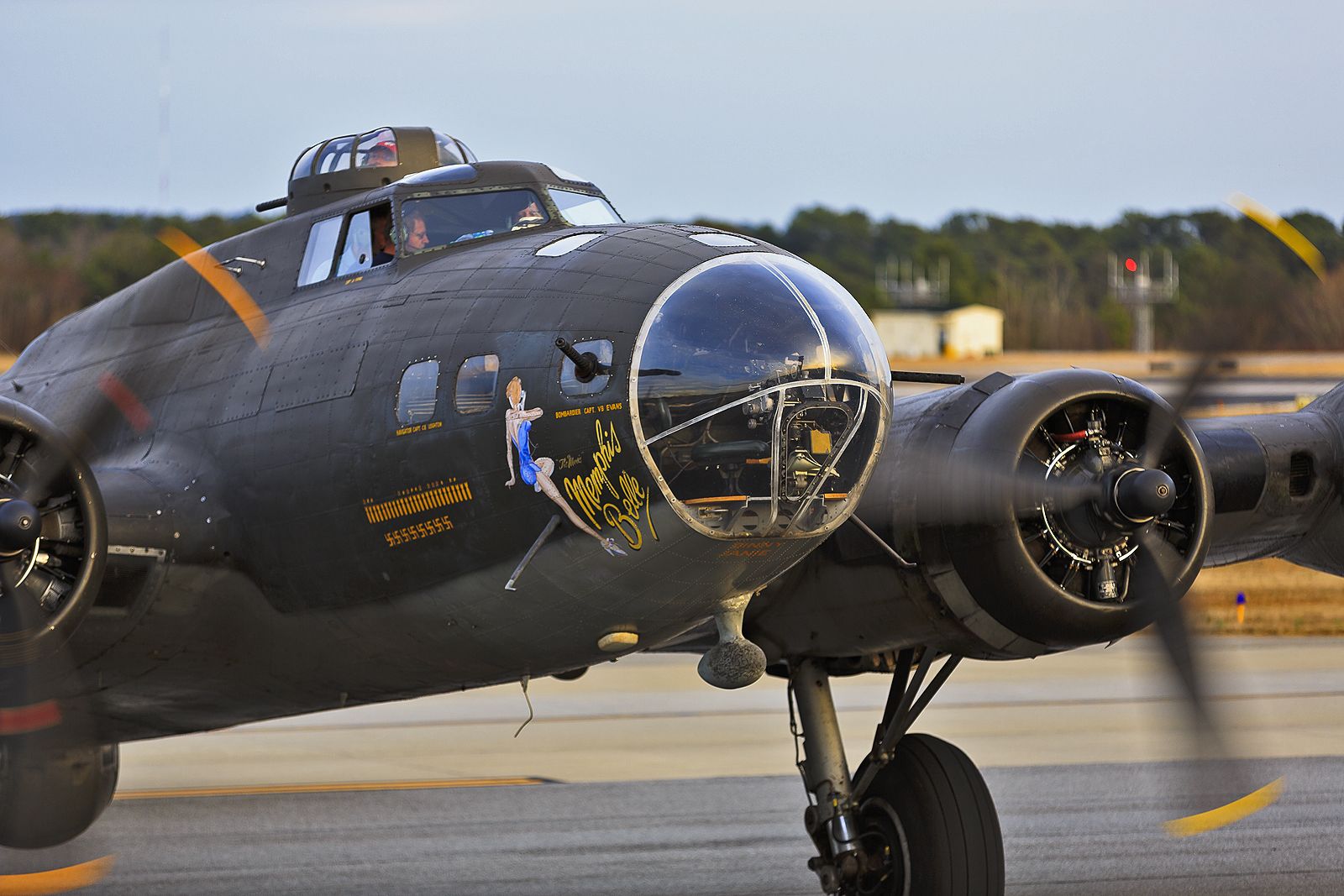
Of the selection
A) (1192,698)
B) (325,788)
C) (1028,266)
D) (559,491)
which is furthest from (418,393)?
(1028,266)

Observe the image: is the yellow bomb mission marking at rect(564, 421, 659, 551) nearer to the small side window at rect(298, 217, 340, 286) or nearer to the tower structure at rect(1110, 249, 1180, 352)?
the small side window at rect(298, 217, 340, 286)

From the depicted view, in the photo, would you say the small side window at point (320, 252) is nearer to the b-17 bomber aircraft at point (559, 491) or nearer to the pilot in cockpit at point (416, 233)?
the b-17 bomber aircraft at point (559, 491)

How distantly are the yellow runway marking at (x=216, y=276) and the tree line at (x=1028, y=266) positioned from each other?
2.31 ft

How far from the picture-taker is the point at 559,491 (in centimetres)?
761

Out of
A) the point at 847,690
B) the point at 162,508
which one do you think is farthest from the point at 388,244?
the point at 847,690

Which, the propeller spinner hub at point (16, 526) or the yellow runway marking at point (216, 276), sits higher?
the yellow runway marking at point (216, 276)

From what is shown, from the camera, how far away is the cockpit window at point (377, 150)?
1072 cm

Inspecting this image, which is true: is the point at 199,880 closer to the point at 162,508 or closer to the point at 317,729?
the point at 162,508

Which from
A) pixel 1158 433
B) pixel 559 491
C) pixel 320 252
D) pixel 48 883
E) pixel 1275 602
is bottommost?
pixel 1275 602

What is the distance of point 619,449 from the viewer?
7.30 m

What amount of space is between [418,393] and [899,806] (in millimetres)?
3947

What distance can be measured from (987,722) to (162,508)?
14.0 m

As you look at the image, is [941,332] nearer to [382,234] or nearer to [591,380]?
[382,234]

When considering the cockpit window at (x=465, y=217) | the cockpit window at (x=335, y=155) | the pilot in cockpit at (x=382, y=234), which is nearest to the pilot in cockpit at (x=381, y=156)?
the cockpit window at (x=335, y=155)
